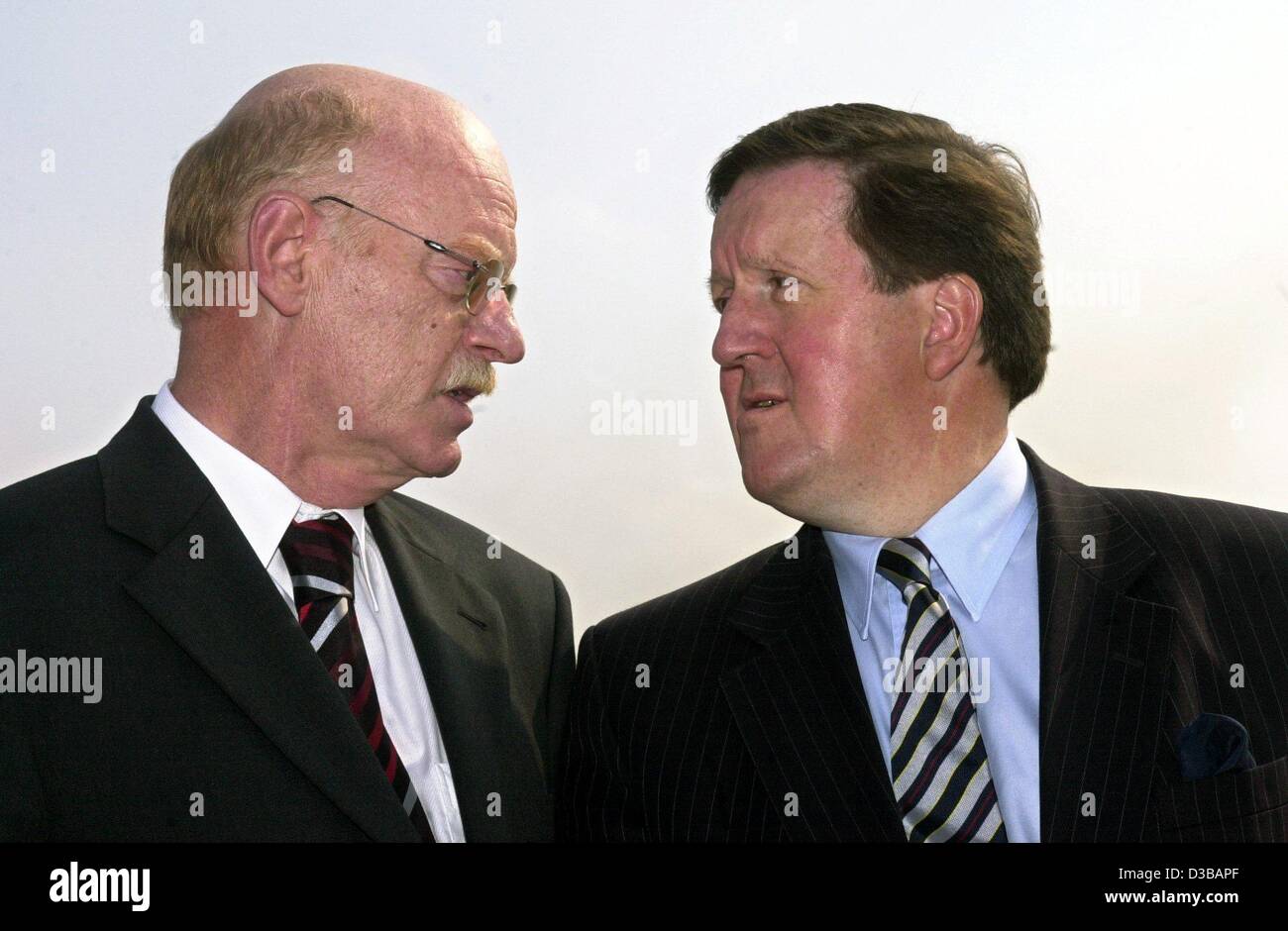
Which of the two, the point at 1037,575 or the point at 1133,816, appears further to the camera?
the point at 1037,575

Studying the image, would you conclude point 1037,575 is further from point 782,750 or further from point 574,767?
point 574,767

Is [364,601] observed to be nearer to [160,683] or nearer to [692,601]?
[160,683]

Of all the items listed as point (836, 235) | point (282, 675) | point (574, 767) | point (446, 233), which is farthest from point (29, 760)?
point (836, 235)

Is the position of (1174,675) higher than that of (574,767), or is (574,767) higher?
(1174,675)

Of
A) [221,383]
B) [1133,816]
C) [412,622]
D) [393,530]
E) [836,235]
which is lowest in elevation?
[1133,816]

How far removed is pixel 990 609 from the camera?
9.82ft

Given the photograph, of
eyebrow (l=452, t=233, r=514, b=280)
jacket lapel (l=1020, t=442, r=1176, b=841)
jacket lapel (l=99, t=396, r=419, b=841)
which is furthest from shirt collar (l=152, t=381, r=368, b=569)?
jacket lapel (l=1020, t=442, r=1176, b=841)

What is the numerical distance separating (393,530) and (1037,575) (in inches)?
61.0

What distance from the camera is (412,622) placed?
3.16 m

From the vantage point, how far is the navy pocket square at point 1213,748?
2668 millimetres

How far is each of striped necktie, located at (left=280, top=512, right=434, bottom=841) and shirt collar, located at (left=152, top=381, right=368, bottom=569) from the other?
0.05 m

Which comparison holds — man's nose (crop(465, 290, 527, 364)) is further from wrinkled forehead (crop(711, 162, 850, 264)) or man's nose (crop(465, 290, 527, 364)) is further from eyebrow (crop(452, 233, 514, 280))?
wrinkled forehead (crop(711, 162, 850, 264))

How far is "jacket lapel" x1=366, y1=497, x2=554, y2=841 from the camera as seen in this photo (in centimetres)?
304

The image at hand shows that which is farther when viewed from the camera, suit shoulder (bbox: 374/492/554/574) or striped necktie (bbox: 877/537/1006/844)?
suit shoulder (bbox: 374/492/554/574)
